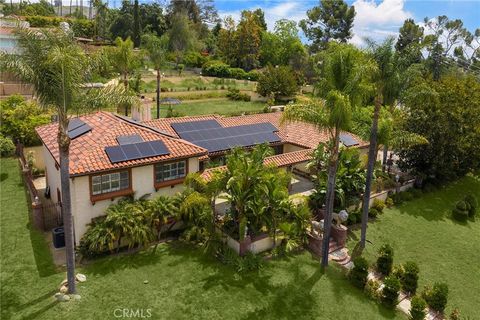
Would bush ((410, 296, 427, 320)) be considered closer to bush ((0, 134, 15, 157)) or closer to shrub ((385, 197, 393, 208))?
shrub ((385, 197, 393, 208))

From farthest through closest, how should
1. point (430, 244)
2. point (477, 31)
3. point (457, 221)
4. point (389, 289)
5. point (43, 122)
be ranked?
point (477, 31) → point (43, 122) → point (457, 221) → point (430, 244) → point (389, 289)

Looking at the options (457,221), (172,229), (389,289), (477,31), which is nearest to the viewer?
(389,289)

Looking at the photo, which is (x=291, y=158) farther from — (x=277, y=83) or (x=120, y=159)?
(x=277, y=83)

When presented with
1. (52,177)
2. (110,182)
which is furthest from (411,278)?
(52,177)

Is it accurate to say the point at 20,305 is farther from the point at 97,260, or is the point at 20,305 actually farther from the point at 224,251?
the point at 224,251

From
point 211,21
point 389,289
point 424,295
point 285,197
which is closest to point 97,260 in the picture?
point 285,197

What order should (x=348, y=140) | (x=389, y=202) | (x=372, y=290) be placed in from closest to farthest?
(x=372, y=290) < (x=389, y=202) < (x=348, y=140)
